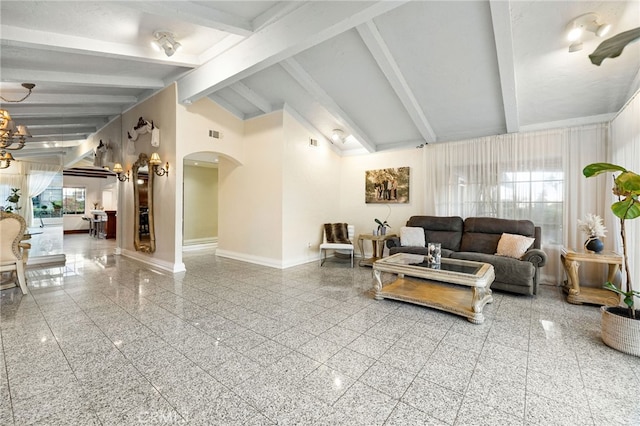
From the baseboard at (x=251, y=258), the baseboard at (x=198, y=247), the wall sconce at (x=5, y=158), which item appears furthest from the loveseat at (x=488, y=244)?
the wall sconce at (x=5, y=158)

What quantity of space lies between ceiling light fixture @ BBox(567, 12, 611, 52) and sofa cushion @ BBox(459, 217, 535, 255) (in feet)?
8.31

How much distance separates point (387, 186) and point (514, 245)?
2.70m

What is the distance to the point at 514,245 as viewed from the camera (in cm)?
400

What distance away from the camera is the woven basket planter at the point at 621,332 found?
7.16 ft

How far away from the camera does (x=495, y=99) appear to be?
4.03 meters

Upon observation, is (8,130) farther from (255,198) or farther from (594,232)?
(594,232)

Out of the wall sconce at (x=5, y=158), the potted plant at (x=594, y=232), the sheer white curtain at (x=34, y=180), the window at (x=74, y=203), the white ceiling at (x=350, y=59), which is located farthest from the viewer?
the window at (x=74, y=203)

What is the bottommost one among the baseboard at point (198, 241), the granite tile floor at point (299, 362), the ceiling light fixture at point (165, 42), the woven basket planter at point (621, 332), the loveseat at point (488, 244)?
the granite tile floor at point (299, 362)

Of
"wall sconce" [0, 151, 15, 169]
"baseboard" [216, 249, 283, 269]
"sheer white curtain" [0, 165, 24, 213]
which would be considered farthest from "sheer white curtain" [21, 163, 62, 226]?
"baseboard" [216, 249, 283, 269]

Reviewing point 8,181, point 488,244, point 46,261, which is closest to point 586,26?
point 488,244

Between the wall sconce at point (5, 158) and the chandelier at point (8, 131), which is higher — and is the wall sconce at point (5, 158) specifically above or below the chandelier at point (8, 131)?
below

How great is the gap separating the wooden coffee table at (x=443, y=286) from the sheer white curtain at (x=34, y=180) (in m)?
6.61

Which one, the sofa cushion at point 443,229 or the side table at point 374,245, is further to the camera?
the side table at point 374,245

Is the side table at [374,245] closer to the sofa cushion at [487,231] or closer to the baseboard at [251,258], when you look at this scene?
the sofa cushion at [487,231]
